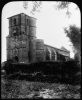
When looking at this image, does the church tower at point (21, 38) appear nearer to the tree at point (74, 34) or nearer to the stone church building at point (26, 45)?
the stone church building at point (26, 45)

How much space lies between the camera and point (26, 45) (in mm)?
45344

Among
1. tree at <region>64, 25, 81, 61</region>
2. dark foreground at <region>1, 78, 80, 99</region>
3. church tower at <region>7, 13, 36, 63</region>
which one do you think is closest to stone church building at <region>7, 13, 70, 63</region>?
church tower at <region>7, 13, 36, 63</region>

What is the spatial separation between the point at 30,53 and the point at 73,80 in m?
33.8

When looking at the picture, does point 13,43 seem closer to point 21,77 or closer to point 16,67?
point 16,67

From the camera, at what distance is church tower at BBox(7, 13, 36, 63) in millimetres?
45344

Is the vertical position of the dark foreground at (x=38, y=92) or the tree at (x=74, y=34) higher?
the tree at (x=74, y=34)

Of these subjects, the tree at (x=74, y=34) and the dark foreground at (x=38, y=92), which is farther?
the tree at (x=74, y=34)

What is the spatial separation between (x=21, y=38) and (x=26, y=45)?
2715mm

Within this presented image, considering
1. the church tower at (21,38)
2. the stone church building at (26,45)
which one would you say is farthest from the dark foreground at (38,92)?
the church tower at (21,38)

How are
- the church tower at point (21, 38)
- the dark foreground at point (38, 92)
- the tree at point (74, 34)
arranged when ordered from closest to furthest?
the dark foreground at point (38, 92) < the tree at point (74, 34) < the church tower at point (21, 38)

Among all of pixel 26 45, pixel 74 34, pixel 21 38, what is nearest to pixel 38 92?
pixel 74 34

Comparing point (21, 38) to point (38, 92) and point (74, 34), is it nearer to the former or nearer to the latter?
point (74, 34)

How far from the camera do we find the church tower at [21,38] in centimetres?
4534

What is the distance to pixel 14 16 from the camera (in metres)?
48.6
